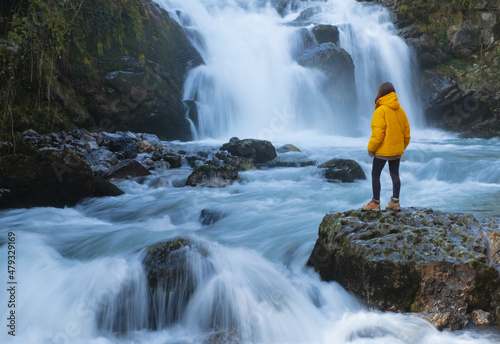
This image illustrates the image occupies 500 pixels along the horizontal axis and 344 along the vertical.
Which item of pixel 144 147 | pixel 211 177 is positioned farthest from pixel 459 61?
pixel 211 177

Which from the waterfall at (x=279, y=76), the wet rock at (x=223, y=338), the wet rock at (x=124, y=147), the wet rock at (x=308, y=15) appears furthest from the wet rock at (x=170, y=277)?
the wet rock at (x=308, y=15)

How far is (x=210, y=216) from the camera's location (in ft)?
21.1

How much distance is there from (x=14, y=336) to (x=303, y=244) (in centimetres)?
318

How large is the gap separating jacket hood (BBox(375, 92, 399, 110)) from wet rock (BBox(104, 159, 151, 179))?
631cm

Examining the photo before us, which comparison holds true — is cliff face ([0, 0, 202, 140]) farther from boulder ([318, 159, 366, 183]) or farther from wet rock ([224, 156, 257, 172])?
boulder ([318, 159, 366, 183])

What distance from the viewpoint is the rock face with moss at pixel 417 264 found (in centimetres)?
336

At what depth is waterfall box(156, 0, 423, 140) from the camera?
1694cm

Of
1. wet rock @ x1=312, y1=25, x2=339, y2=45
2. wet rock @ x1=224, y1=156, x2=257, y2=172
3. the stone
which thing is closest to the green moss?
wet rock @ x1=224, y1=156, x2=257, y2=172

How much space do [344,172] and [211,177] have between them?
310cm

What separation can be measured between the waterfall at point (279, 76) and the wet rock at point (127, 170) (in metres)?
6.65

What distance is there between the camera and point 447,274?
3.39 meters

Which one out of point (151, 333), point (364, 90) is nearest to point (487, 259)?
point (151, 333)

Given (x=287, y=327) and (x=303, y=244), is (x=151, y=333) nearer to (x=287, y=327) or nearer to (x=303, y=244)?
(x=287, y=327)

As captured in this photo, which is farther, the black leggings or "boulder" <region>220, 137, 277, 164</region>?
"boulder" <region>220, 137, 277, 164</region>
